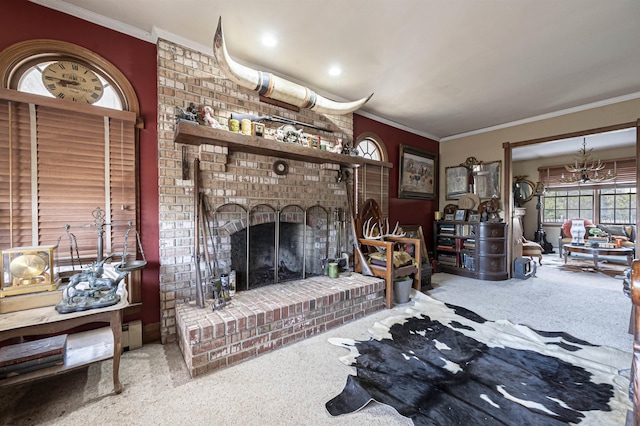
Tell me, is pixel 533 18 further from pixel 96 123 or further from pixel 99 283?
pixel 99 283

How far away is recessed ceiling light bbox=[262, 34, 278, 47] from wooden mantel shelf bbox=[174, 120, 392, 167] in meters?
0.88

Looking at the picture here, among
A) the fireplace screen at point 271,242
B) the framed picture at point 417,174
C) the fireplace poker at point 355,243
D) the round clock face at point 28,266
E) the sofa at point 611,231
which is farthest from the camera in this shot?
the sofa at point 611,231

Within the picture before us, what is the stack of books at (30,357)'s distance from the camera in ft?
4.94

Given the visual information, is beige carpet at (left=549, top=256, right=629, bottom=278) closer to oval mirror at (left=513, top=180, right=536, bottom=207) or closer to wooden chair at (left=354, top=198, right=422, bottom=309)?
oval mirror at (left=513, top=180, right=536, bottom=207)

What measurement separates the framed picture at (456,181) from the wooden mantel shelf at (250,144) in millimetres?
3140

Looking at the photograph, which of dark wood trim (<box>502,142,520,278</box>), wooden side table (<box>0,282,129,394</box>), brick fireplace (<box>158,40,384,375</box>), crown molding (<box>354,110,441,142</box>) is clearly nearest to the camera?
wooden side table (<box>0,282,129,394</box>)

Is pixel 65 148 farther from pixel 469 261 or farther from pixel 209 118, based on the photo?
pixel 469 261

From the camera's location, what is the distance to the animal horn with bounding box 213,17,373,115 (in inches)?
86.4

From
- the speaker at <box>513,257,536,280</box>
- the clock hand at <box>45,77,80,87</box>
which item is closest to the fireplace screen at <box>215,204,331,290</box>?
the clock hand at <box>45,77,80,87</box>

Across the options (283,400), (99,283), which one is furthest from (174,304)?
(283,400)

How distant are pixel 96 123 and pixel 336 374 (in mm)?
2756

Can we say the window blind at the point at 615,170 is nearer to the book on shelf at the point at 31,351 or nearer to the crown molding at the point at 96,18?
the crown molding at the point at 96,18

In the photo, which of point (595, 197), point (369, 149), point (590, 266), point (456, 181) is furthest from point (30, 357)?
point (595, 197)

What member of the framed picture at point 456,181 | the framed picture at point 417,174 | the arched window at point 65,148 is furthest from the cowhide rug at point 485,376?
the framed picture at point 456,181
